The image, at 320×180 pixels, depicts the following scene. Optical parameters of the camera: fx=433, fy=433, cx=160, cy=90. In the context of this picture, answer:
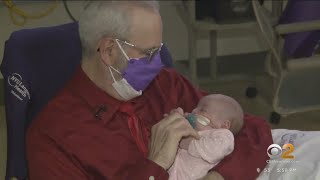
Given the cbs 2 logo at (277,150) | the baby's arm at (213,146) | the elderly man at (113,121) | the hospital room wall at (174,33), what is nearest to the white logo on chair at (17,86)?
the elderly man at (113,121)

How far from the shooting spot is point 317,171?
133cm

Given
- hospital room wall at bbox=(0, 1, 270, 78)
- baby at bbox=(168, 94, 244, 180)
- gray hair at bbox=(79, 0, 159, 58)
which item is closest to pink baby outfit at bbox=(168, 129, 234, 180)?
baby at bbox=(168, 94, 244, 180)

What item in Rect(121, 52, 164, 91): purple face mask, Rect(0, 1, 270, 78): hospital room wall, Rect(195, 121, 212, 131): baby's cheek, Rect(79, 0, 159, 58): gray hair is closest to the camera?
Rect(79, 0, 159, 58): gray hair

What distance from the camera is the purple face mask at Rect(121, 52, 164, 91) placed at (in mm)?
1331

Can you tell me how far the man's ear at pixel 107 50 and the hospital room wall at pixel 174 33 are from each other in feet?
6.58

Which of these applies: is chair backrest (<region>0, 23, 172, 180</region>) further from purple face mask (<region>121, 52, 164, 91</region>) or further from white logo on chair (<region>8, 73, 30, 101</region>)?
purple face mask (<region>121, 52, 164, 91</region>)

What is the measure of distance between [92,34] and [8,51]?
0.36m

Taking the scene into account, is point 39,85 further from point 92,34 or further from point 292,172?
point 292,172

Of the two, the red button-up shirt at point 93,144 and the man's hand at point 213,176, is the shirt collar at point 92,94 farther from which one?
the man's hand at point 213,176

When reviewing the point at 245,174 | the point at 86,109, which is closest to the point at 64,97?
the point at 86,109

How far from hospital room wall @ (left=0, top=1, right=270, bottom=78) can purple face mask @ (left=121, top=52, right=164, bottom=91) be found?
194 cm

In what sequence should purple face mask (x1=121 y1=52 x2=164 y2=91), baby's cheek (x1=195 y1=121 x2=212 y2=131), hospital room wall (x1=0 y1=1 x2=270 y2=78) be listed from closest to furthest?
1. purple face mask (x1=121 y1=52 x2=164 y2=91)
2. baby's cheek (x1=195 y1=121 x2=212 y2=131)
3. hospital room wall (x1=0 y1=1 x2=270 y2=78)

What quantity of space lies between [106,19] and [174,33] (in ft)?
7.99

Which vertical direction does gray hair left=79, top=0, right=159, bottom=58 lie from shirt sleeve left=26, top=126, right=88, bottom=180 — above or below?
above
